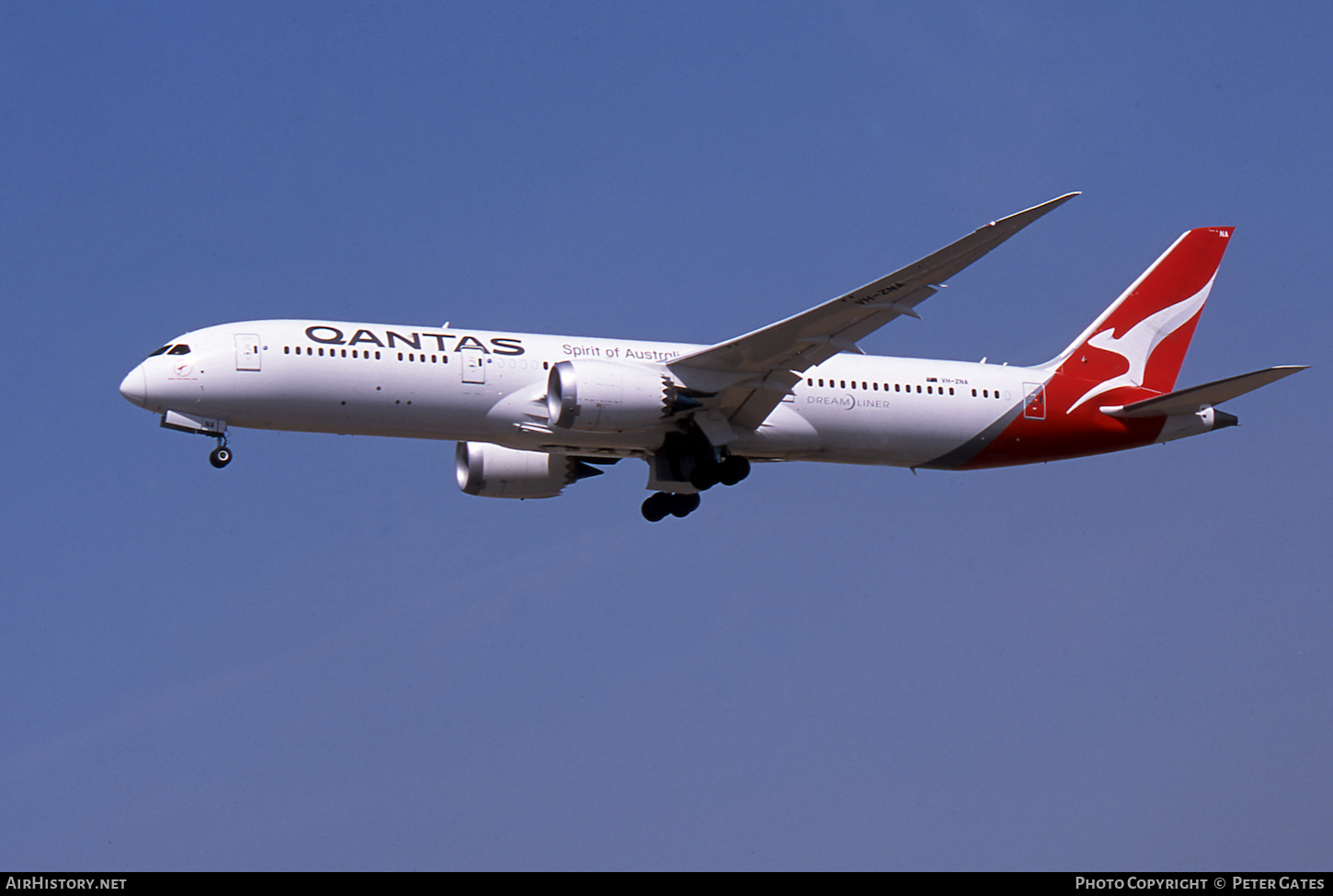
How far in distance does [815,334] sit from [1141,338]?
11.8 m

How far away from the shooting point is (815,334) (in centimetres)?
3359

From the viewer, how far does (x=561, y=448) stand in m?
35.3

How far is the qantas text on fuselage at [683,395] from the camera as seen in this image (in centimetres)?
3319

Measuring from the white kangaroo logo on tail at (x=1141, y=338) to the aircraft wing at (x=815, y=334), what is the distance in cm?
894

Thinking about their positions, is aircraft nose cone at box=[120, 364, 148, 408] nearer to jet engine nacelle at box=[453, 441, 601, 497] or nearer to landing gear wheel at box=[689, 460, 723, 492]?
jet engine nacelle at box=[453, 441, 601, 497]

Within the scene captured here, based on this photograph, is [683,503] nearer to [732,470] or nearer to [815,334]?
[732,470]

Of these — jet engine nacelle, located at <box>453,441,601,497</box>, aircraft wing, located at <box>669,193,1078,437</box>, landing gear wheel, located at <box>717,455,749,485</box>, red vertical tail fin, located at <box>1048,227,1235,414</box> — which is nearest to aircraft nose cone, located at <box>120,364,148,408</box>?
jet engine nacelle, located at <box>453,441,601,497</box>

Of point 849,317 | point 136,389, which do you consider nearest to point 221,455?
point 136,389

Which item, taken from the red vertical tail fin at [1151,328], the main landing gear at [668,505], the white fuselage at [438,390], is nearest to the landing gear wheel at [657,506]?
the main landing gear at [668,505]

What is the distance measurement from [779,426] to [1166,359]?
39.5ft

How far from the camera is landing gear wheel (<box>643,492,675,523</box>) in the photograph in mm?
40219

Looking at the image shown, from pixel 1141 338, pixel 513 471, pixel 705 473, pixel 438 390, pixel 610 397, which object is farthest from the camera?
pixel 1141 338

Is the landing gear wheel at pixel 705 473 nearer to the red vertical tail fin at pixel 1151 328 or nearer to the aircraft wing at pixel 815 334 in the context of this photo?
the aircraft wing at pixel 815 334
